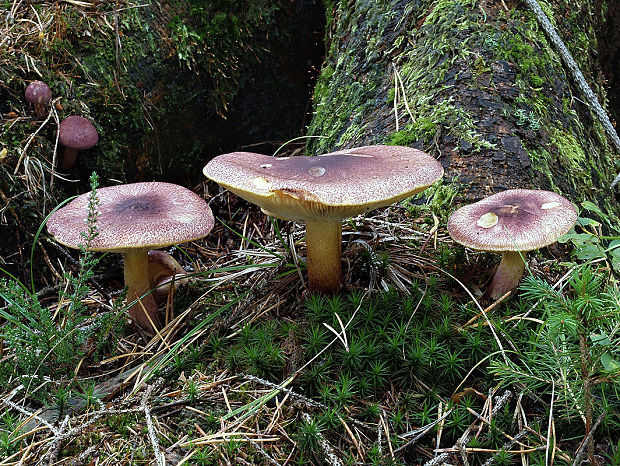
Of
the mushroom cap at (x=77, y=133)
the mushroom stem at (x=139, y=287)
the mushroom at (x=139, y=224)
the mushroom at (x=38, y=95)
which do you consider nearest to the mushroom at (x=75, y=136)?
the mushroom cap at (x=77, y=133)

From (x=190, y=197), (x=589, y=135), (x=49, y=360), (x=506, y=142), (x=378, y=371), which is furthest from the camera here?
(x=589, y=135)

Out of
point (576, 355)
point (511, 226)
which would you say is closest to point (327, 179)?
point (511, 226)

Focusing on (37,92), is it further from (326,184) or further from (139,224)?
(326,184)

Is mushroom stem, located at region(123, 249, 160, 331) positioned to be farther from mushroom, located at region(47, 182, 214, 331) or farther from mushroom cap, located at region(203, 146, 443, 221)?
mushroom cap, located at region(203, 146, 443, 221)

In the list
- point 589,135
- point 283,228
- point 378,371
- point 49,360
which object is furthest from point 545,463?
point 589,135

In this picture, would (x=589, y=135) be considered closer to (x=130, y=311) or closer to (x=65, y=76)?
(x=130, y=311)

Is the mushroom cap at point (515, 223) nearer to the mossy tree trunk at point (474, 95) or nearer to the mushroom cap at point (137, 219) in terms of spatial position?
the mossy tree trunk at point (474, 95)
